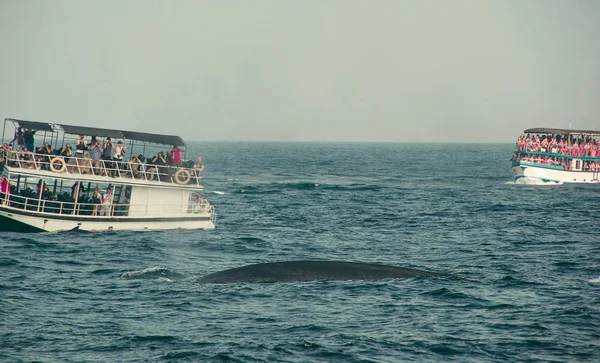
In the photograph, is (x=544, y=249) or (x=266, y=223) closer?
(x=544, y=249)

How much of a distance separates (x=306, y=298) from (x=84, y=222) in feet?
62.3

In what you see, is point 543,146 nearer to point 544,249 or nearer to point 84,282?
point 544,249

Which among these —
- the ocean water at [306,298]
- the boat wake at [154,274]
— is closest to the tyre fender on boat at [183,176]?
the ocean water at [306,298]

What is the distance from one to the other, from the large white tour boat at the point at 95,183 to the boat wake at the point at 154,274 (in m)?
9.34

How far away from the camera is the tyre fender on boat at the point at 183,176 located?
40794 mm

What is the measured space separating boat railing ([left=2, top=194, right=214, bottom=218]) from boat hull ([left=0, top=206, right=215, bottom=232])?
1.16 ft

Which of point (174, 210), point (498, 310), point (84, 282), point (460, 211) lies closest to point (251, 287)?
point (84, 282)

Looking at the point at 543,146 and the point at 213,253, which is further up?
the point at 543,146

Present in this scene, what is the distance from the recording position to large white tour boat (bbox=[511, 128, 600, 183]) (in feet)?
276

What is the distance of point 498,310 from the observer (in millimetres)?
22969

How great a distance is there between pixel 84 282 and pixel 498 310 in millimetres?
14876

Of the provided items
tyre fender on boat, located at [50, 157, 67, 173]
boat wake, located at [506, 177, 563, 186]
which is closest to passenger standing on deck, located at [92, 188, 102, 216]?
tyre fender on boat, located at [50, 157, 67, 173]

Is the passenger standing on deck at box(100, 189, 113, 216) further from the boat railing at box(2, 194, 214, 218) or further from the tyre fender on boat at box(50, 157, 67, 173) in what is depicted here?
the tyre fender on boat at box(50, 157, 67, 173)

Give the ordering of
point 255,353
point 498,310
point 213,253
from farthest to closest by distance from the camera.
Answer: point 213,253 → point 498,310 → point 255,353
